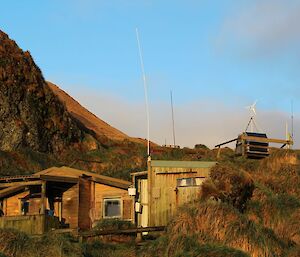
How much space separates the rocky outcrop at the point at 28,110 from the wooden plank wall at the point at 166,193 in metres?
20.9

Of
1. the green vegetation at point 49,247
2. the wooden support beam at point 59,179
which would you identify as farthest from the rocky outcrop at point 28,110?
the green vegetation at point 49,247

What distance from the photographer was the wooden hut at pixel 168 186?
28.4 metres

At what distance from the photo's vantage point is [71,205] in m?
29.9

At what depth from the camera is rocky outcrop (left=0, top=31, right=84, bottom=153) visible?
4788cm

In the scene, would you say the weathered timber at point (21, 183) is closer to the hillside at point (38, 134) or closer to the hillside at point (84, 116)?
A: the hillside at point (38, 134)

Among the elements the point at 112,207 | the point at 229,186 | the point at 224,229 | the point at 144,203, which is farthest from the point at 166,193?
the point at 224,229

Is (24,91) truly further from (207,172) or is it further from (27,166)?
(207,172)

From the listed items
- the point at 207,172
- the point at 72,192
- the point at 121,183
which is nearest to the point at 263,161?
the point at 207,172

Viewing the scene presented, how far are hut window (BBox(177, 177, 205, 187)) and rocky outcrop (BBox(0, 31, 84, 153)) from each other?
70.4 ft

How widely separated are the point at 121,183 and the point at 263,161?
30.8 ft

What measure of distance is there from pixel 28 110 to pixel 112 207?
76.3ft

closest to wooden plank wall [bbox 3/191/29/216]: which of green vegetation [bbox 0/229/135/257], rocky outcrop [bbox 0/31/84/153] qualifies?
green vegetation [bbox 0/229/135/257]

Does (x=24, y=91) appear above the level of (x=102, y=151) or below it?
above

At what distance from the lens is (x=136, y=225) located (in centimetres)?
2903
